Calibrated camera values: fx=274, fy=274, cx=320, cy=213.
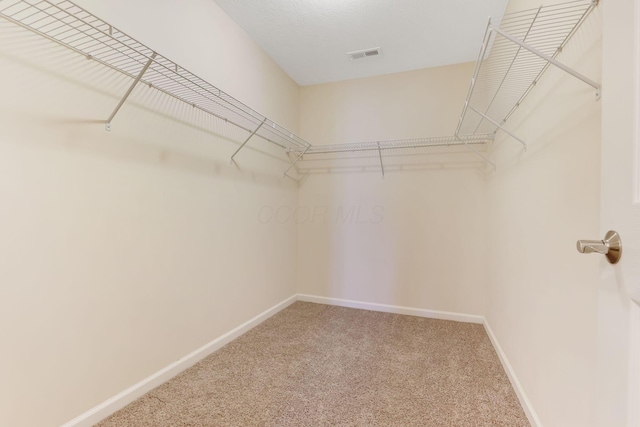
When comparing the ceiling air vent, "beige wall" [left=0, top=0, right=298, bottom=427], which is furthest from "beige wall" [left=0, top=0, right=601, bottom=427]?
the ceiling air vent

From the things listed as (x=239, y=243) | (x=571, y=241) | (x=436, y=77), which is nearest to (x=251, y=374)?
(x=239, y=243)

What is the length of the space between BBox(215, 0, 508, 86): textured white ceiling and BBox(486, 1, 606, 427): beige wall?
0.43m

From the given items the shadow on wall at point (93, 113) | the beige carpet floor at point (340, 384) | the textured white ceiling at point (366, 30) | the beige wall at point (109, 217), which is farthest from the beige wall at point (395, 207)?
the shadow on wall at point (93, 113)

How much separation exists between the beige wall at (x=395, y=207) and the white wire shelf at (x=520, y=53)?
0.48 metres

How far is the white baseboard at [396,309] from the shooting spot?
98.6 inches

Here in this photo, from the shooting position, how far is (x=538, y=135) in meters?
Answer: 1.29

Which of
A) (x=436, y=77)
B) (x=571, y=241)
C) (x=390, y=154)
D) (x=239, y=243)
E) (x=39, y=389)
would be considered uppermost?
(x=436, y=77)

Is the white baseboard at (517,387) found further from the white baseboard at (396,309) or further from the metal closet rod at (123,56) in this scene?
the metal closet rod at (123,56)

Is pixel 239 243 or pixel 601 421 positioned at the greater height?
pixel 239 243

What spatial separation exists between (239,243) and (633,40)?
2115 mm

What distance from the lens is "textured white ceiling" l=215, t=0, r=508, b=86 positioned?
1.87 m

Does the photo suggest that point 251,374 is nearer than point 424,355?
Yes

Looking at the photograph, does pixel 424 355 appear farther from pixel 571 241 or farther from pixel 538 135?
pixel 538 135

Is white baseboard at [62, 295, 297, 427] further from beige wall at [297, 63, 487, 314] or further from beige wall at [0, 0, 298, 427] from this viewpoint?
beige wall at [297, 63, 487, 314]
